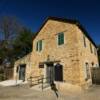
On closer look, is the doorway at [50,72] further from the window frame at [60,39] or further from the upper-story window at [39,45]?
the upper-story window at [39,45]

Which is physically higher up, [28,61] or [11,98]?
Result: [28,61]

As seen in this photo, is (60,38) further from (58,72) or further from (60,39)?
(58,72)

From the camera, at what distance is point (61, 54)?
15.5m

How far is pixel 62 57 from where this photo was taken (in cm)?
1530

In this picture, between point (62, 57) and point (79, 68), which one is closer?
point (79, 68)

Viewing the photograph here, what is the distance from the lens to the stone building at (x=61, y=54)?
14.2m

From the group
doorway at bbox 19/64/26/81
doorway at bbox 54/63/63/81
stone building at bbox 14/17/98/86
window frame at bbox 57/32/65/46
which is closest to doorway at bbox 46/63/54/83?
stone building at bbox 14/17/98/86

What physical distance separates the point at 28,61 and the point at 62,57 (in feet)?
20.8

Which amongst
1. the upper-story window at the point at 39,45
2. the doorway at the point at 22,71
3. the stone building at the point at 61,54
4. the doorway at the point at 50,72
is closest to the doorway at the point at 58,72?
the stone building at the point at 61,54

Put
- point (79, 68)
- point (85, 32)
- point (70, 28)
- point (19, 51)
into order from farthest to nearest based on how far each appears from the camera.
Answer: point (19, 51)
point (85, 32)
point (70, 28)
point (79, 68)

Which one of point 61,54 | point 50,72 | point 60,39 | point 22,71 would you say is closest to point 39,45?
point 60,39

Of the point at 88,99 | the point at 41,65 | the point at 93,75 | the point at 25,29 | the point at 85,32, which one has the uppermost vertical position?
the point at 25,29

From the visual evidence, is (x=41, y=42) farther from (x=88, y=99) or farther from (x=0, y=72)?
(x=0, y=72)

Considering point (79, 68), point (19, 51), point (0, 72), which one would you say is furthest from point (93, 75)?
point (19, 51)
